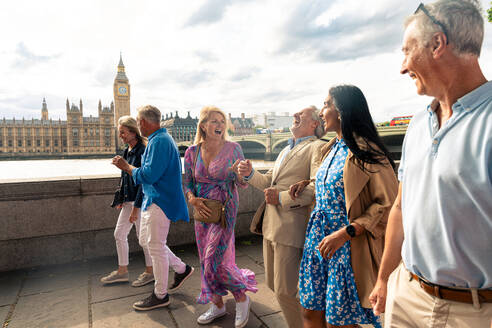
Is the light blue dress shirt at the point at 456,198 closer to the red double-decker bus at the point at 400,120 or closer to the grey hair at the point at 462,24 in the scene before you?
the grey hair at the point at 462,24

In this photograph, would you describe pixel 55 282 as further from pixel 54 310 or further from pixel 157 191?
pixel 157 191

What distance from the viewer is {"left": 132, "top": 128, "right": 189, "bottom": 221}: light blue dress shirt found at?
307cm

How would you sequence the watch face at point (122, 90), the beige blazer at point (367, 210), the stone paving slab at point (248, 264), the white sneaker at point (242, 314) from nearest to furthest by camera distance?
the beige blazer at point (367, 210)
the white sneaker at point (242, 314)
the stone paving slab at point (248, 264)
the watch face at point (122, 90)

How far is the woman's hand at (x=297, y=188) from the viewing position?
2.26m

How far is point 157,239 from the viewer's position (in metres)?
3.16

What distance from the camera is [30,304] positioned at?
3.36 m

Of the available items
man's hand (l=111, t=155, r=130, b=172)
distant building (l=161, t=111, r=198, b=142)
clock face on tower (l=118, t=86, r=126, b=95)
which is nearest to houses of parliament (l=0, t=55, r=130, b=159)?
clock face on tower (l=118, t=86, r=126, b=95)

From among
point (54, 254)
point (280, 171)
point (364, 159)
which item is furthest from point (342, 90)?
point (54, 254)

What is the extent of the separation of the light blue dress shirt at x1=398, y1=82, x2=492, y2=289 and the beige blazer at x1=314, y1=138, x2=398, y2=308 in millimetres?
622

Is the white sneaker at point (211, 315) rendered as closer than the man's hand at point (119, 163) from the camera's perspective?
Yes

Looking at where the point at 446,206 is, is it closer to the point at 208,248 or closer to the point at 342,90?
the point at 342,90

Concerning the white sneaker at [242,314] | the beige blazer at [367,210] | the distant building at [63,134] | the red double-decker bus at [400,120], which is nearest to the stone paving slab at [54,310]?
the white sneaker at [242,314]

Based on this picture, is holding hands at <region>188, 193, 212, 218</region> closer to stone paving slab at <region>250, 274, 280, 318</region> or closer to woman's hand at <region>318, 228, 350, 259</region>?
stone paving slab at <region>250, 274, 280, 318</region>

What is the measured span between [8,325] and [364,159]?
10.8 feet
